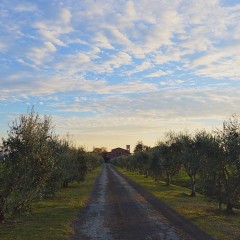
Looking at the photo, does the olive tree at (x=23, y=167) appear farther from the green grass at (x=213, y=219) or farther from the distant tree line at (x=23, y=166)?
the green grass at (x=213, y=219)

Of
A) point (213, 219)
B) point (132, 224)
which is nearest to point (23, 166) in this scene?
point (132, 224)

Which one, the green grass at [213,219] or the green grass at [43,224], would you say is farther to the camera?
the green grass at [213,219]

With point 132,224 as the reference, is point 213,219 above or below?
above

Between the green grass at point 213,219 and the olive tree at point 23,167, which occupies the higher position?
the olive tree at point 23,167

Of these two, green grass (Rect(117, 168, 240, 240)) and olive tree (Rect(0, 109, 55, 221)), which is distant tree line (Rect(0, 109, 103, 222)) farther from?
green grass (Rect(117, 168, 240, 240))

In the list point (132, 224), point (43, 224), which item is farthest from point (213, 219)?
point (43, 224)

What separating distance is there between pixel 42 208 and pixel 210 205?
13.9m

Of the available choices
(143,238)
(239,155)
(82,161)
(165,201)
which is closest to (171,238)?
(143,238)

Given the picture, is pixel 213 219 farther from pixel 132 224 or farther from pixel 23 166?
pixel 23 166

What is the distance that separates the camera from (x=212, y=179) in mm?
29578

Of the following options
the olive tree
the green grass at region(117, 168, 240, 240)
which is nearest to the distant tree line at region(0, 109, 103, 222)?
the olive tree

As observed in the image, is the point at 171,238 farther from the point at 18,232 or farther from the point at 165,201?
the point at 165,201

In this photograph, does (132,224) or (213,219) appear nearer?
(132,224)

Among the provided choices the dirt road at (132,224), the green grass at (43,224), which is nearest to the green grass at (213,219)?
the dirt road at (132,224)
